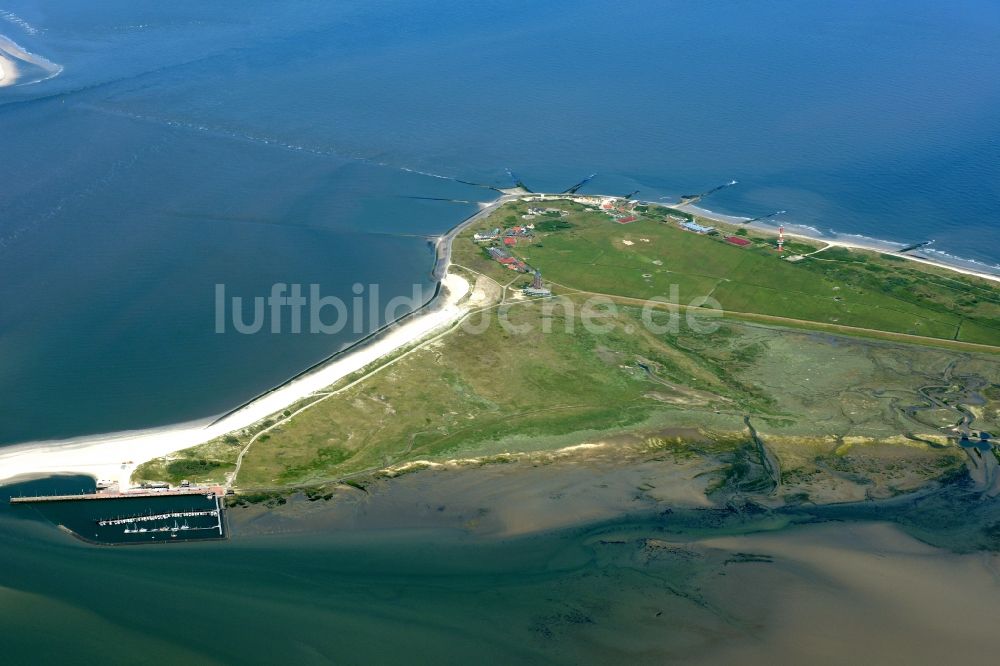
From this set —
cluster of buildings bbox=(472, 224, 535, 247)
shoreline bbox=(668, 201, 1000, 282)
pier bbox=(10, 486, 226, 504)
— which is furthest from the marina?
shoreline bbox=(668, 201, 1000, 282)

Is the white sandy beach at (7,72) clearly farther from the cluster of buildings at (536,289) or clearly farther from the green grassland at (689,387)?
the cluster of buildings at (536,289)

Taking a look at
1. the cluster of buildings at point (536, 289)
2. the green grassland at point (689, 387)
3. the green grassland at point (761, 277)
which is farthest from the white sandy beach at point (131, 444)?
the green grassland at point (761, 277)

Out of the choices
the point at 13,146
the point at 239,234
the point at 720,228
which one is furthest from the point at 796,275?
the point at 13,146

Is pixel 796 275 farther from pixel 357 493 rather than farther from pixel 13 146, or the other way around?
pixel 13 146

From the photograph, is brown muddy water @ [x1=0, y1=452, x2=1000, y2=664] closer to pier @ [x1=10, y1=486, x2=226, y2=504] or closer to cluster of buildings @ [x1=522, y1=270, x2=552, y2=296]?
pier @ [x1=10, y1=486, x2=226, y2=504]

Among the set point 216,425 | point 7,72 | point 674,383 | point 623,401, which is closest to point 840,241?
point 674,383

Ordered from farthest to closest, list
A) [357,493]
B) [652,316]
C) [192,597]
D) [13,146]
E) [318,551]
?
1. [13,146]
2. [652,316]
3. [357,493]
4. [318,551]
5. [192,597]

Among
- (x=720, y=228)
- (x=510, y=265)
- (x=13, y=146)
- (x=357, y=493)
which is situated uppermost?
(x=13, y=146)
